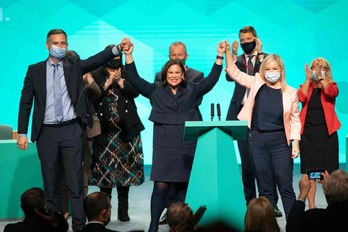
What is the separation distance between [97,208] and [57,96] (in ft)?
5.81

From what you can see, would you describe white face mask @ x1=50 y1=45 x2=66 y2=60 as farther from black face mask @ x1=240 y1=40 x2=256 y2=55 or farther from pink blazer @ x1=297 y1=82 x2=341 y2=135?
pink blazer @ x1=297 y1=82 x2=341 y2=135

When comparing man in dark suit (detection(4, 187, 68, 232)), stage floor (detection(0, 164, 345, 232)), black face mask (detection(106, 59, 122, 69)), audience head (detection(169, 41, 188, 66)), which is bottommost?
stage floor (detection(0, 164, 345, 232))

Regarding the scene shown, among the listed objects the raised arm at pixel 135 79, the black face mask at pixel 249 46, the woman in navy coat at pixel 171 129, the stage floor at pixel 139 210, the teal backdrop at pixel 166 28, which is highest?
the teal backdrop at pixel 166 28

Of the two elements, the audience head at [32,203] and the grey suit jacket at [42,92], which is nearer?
the audience head at [32,203]

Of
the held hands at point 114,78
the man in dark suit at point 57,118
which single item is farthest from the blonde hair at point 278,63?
the held hands at point 114,78

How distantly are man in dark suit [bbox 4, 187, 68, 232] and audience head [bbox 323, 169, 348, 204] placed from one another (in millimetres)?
1506

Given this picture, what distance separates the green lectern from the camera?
5480mm

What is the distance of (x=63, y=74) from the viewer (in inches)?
243

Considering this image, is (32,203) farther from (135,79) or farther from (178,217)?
(135,79)

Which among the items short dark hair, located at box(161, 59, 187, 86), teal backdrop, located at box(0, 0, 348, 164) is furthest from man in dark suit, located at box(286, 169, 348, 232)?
teal backdrop, located at box(0, 0, 348, 164)

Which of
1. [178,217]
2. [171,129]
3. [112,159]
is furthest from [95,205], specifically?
[112,159]

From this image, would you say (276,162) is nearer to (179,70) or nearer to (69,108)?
(179,70)

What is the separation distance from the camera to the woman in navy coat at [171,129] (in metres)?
6.03

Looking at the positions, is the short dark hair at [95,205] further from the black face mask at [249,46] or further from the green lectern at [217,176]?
the black face mask at [249,46]
